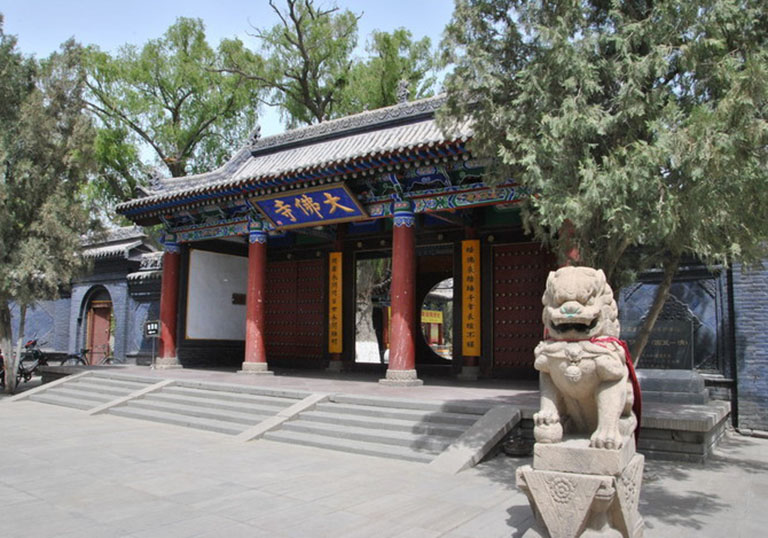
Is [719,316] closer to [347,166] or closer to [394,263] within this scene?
[394,263]

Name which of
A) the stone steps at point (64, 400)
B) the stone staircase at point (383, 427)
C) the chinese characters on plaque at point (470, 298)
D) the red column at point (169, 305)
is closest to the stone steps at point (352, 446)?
the stone staircase at point (383, 427)

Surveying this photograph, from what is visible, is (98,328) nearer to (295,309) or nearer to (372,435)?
(295,309)

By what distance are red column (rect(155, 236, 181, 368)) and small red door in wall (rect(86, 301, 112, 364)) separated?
4.68 meters

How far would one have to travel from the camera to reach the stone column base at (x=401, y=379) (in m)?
9.00

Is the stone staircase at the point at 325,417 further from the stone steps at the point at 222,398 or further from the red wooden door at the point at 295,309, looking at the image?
the red wooden door at the point at 295,309

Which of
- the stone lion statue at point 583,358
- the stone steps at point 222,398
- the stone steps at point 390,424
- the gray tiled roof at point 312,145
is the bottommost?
the stone steps at point 390,424

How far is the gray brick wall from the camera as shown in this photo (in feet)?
25.8

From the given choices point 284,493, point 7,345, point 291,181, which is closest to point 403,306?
point 291,181

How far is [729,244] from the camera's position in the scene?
5.10 m

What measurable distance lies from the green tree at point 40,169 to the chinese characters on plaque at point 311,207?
10.6 ft

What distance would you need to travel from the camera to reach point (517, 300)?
10.4 metres

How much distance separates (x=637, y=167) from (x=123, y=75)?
1808 centimetres

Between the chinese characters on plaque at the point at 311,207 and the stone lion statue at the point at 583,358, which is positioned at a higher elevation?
the chinese characters on plaque at the point at 311,207

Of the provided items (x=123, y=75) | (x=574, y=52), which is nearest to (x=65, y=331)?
(x=123, y=75)
